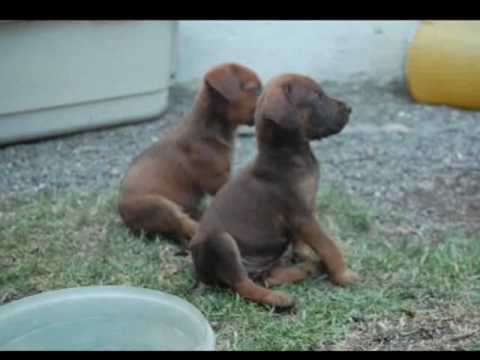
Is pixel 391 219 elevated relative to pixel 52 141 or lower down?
elevated

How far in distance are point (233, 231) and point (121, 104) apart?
12.1 ft

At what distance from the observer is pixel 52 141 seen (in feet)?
27.0

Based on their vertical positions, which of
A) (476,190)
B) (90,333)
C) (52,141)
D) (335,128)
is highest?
(335,128)

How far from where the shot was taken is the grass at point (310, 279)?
15.2 feet

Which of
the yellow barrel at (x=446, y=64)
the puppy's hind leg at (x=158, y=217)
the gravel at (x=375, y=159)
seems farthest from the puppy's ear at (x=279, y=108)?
the yellow barrel at (x=446, y=64)

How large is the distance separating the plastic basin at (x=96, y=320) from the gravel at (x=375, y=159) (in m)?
2.38

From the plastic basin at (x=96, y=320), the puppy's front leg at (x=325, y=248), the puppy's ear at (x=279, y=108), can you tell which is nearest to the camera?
the plastic basin at (x=96, y=320)

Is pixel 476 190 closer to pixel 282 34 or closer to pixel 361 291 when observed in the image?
pixel 361 291

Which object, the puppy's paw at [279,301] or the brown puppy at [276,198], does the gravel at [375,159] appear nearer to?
the brown puppy at [276,198]

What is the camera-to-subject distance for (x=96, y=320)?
436 cm

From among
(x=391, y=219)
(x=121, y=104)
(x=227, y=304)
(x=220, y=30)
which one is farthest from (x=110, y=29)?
(x=227, y=304)

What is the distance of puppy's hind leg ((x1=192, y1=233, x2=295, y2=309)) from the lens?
4879 mm

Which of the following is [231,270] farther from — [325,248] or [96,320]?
[96,320]

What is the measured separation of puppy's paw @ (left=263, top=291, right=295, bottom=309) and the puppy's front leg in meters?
0.38
